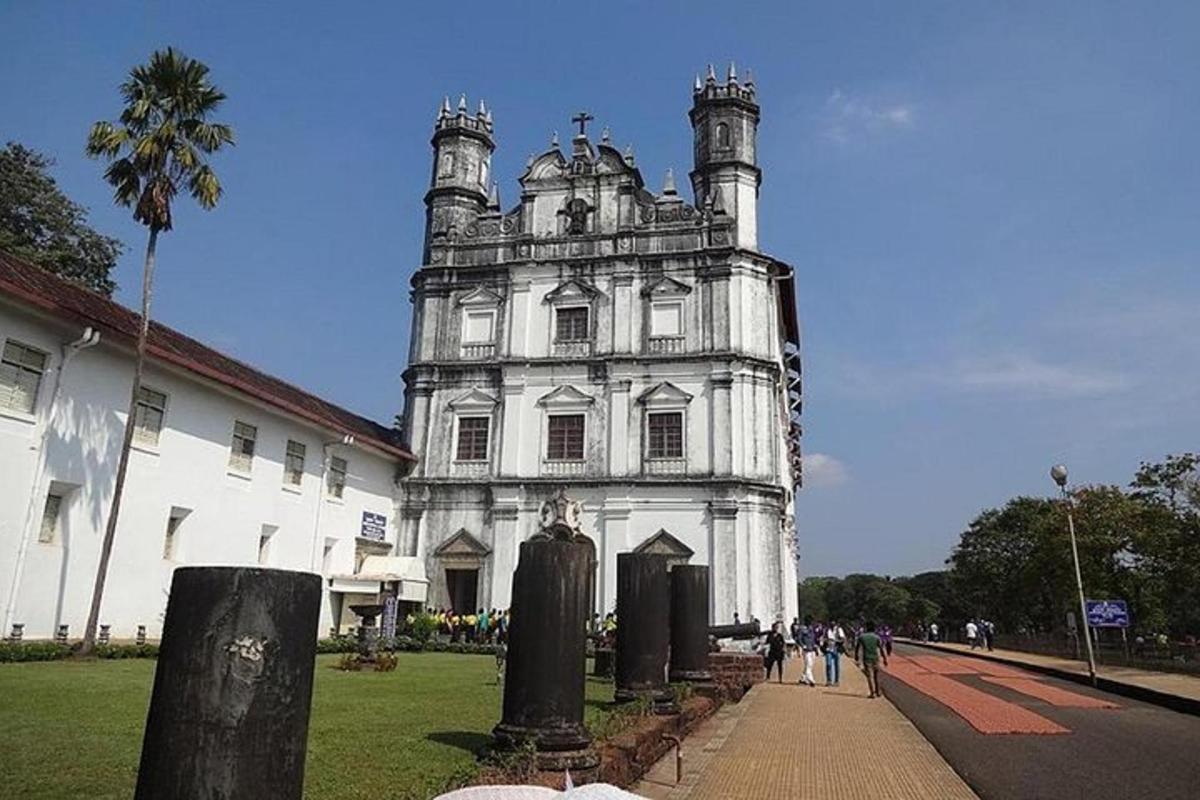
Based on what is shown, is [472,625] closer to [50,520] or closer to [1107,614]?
[50,520]

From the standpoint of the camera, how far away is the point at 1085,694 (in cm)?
1545

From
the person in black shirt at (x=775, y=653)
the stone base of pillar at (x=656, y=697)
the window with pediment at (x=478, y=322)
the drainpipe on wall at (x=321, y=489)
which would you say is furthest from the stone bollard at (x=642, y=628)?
the window with pediment at (x=478, y=322)

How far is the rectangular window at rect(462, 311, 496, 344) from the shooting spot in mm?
27453

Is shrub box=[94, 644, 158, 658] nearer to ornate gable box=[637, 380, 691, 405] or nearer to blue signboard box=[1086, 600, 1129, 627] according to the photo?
ornate gable box=[637, 380, 691, 405]

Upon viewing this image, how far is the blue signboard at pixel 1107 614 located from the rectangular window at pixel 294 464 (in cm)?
1927

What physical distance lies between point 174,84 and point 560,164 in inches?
584

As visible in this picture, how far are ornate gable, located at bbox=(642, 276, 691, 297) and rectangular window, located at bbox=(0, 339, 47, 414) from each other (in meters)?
16.8

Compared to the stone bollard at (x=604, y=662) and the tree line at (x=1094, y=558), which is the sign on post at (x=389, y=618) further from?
the tree line at (x=1094, y=558)

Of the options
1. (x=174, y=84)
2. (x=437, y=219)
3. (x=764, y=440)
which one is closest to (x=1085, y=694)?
(x=764, y=440)

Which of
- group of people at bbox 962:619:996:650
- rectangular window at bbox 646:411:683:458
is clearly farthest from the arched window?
group of people at bbox 962:619:996:650

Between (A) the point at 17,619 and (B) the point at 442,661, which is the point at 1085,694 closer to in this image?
(B) the point at 442,661

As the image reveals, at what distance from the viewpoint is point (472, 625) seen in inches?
940

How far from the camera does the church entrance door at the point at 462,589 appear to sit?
83.7 feet

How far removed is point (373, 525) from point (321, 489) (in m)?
2.89
